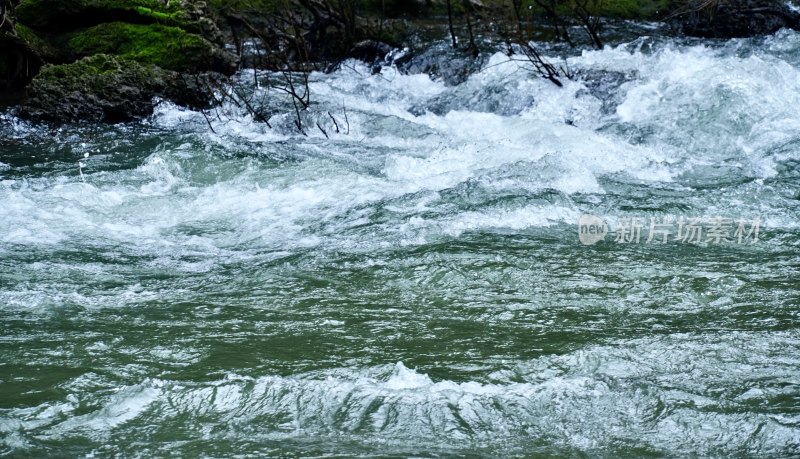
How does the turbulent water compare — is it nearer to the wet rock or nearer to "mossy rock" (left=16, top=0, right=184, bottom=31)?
the wet rock

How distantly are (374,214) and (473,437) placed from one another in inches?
125

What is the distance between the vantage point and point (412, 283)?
4.65 meters

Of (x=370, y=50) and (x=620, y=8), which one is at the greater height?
(x=620, y=8)

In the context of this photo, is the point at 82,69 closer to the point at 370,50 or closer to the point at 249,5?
the point at 370,50

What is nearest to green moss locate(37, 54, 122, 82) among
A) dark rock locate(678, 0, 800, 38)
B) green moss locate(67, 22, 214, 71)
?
green moss locate(67, 22, 214, 71)

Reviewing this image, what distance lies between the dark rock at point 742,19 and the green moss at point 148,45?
6.65m

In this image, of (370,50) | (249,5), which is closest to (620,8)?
(370,50)

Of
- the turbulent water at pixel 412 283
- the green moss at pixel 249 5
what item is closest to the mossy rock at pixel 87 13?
the turbulent water at pixel 412 283

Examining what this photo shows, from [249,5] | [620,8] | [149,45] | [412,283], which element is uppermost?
[249,5]

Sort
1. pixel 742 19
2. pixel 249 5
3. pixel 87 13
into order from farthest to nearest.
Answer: pixel 249 5 < pixel 742 19 < pixel 87 13

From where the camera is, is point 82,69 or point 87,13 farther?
point 87,13

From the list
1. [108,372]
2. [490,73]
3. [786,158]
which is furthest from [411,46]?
[108,372]

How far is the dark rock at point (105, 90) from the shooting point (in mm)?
8984

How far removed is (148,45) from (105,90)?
1123 mm
